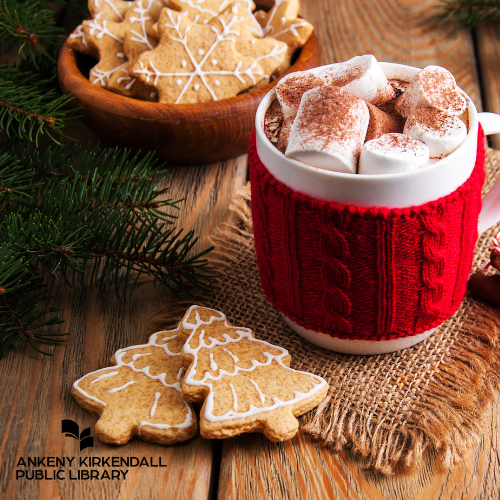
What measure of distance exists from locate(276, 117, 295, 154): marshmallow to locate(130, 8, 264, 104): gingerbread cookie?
35 cm

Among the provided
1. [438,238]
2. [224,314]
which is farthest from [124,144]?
[438,238]

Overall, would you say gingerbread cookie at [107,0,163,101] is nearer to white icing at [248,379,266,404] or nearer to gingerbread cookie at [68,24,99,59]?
gingerbread cookie at [68,24,99,59]

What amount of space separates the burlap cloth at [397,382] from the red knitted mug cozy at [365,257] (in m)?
0.05

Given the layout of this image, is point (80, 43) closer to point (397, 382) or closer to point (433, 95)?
point (433, 95)

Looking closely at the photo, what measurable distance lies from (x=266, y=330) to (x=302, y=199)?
262mm

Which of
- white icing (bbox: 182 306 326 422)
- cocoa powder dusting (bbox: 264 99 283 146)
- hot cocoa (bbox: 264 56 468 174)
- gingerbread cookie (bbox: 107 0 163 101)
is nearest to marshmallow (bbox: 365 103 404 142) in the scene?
hot cocoa (bbox: 264 56 468 174)

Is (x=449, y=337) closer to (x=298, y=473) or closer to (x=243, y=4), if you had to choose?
(x=298, y=473)

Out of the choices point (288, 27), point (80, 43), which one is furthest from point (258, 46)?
point (80, 43)

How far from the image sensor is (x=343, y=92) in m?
0.67

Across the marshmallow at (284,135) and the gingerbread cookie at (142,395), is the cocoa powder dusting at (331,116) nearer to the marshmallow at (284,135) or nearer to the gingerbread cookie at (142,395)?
the marshmallow at (284,135)

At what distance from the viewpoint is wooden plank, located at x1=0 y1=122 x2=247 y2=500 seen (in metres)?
0.67

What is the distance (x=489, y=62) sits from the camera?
1296 mm

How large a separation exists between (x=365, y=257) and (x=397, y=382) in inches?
7.7

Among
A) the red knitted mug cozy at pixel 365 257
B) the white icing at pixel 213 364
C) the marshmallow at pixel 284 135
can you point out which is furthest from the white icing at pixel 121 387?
the marshmallow at pixel 284 135
